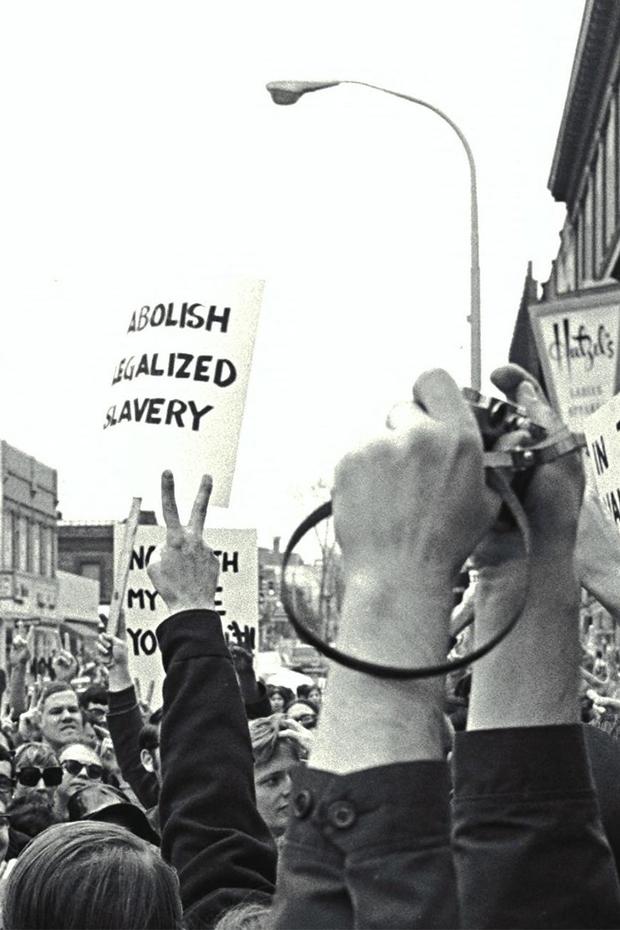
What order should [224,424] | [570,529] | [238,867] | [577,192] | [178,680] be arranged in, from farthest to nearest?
[577,192], [224,424], [238,867], [178,680], [570,529]

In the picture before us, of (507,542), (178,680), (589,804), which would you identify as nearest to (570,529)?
(507,542)

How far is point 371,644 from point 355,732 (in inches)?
3.1

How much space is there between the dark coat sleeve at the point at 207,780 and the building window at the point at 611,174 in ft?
112

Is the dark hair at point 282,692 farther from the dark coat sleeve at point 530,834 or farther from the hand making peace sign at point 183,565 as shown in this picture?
the dark coat sleeve at point 530,834

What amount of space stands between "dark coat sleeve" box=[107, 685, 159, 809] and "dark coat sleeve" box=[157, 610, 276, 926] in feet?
8.52

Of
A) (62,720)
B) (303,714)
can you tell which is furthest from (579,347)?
(62,720)

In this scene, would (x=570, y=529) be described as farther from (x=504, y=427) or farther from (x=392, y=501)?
(x=392, y=501)

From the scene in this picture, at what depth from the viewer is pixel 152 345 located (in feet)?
32.8

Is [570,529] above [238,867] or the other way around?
above

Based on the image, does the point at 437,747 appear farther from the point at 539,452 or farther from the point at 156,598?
the point at 156,598

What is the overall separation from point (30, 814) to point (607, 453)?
9.65 feet

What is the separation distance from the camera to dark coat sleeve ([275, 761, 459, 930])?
1.57 metres

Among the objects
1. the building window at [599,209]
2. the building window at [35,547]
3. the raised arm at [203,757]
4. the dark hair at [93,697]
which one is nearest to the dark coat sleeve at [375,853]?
the raised arm at [203,757]

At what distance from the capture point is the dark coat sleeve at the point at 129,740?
5859 mm
